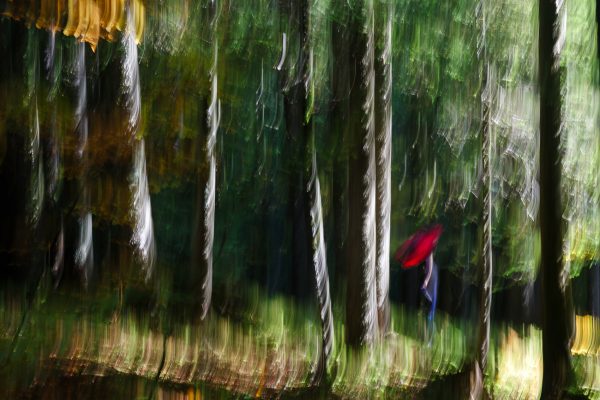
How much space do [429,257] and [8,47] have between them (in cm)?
468

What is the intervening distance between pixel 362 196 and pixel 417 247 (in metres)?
2.34

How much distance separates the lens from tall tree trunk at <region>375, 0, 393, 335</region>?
6.38 meters

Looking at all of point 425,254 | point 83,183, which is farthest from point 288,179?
point 83,183

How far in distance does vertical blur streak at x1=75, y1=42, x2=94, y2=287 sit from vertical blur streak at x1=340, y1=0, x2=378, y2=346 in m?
2.14

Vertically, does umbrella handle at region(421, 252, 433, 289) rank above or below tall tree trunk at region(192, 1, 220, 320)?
below

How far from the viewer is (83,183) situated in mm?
6379

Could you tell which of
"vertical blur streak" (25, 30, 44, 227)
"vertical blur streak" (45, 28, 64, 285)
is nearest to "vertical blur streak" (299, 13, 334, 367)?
"vertical blur streak" (45, 28, 64, 285)

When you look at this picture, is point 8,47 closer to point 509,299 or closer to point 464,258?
point 464,258

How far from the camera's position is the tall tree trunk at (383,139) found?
6379mm

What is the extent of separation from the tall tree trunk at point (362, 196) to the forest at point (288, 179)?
18mm

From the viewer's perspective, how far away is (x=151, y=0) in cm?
616

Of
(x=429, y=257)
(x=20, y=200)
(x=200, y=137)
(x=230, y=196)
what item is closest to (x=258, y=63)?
(x=200, y=137)

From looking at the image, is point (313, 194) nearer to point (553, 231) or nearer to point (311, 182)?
point (311, 182)

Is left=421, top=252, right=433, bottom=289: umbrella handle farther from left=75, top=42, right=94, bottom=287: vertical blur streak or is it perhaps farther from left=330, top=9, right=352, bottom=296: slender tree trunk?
left=75, top=42, right=94, bottom=287: vertical blur streak
